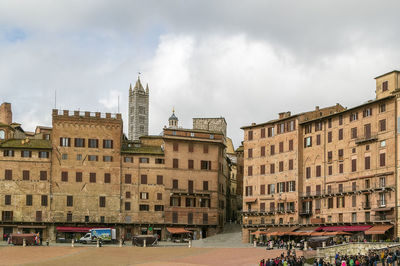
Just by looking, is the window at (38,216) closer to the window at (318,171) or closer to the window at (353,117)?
the window at (318,171)

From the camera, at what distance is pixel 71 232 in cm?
9369

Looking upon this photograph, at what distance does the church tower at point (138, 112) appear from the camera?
182 m

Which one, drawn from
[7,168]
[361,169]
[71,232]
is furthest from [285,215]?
[7,168]

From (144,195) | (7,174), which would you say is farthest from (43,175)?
(144,195)

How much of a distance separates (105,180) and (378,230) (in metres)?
40.6

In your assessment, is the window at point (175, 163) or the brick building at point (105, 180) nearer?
the brick building at point (105, 180)

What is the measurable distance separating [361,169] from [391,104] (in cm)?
899

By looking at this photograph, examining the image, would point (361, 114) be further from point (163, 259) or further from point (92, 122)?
point (92, 122)

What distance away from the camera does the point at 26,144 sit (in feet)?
309

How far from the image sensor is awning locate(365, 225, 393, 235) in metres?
73.2

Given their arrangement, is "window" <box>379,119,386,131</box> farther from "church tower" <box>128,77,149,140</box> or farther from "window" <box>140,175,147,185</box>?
"church tower" <box>128,77,149,140</box>

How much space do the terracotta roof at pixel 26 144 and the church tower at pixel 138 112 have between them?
83.9m

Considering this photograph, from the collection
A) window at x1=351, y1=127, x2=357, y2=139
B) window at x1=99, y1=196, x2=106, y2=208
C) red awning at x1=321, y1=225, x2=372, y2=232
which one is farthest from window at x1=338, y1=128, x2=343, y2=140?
window at x1=99, y1=196, x2=106, y2=208

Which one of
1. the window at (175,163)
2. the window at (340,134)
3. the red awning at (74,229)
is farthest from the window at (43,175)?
the window at (340,134)
